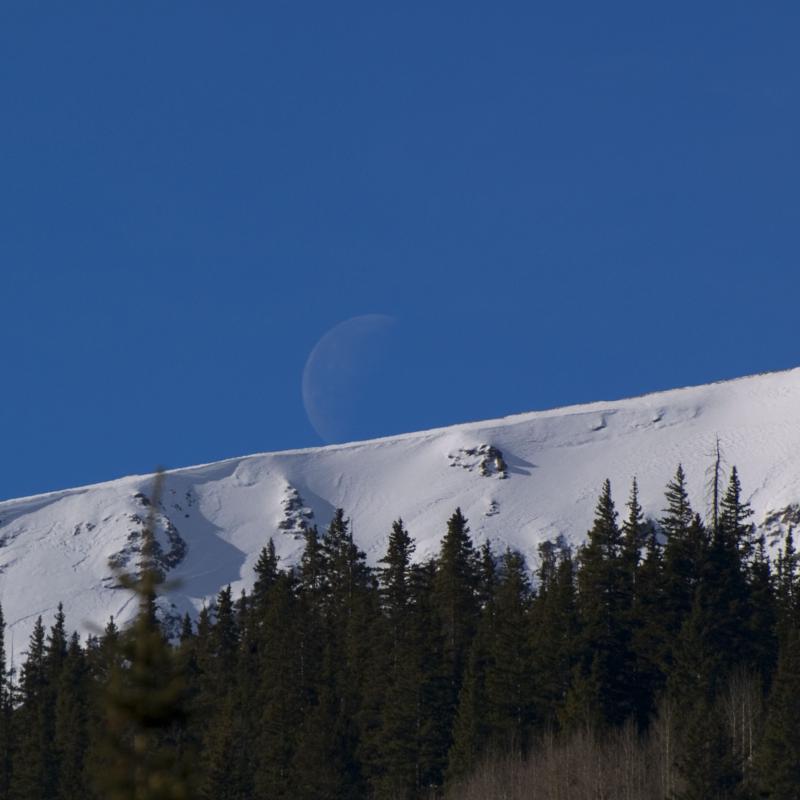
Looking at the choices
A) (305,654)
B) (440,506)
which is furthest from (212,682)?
(440,506)

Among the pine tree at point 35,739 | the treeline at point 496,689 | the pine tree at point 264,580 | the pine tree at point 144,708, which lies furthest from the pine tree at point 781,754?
the pine tree at point 144,708

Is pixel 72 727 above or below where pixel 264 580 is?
below

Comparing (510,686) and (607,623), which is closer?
(510,686)

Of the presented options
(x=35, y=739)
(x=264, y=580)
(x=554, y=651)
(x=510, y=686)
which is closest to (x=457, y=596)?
(x=554, y=651)

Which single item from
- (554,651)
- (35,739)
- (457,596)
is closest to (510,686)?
(554,651)

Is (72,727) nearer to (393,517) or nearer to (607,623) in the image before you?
(607,623)

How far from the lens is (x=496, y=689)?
6425cm

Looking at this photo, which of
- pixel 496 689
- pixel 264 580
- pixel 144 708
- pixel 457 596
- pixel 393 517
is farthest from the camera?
pixel 393 517

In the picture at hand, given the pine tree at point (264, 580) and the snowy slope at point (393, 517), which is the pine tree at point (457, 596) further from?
the snowy slope at point (393, 517)

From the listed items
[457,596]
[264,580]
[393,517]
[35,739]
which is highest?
[393,517]

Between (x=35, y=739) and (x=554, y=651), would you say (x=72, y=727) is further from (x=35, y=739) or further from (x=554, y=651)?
(x=554, y=651)

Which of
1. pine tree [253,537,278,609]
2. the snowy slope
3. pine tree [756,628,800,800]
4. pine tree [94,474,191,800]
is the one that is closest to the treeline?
pine tree [756,628,800,800]

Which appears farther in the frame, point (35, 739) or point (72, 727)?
point (35, 739)

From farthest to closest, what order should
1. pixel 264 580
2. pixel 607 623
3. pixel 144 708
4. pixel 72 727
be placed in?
pixel 264 580 → pixel 72 727 → pixel 607 623 → pixel 144 708
